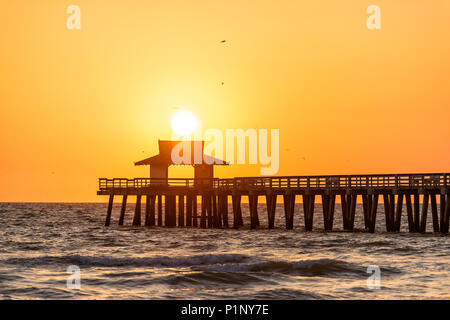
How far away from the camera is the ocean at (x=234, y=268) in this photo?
70.6 feet

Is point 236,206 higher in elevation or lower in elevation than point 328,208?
lower

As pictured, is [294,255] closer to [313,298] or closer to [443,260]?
[443,260]

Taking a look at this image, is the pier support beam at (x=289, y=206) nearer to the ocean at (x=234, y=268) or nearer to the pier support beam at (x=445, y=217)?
the ocean at (x=234, y=268)

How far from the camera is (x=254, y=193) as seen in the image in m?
50.9

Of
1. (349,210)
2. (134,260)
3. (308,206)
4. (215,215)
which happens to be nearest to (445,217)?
(349,210)

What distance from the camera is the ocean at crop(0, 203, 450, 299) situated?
2152 cm

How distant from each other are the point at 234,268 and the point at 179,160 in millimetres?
31225

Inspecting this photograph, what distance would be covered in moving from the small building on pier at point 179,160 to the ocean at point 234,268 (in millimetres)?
15076

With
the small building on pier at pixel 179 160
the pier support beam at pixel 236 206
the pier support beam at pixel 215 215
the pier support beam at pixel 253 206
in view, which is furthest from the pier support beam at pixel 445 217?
the small building on pier at pixel 179 160

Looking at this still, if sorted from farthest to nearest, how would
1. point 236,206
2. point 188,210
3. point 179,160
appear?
point 179,160
point 188,210
point 236,206

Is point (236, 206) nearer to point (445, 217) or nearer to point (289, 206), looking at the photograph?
point (289, 206)

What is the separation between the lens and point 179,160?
58.2 m
